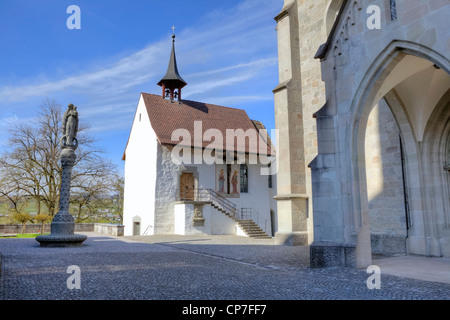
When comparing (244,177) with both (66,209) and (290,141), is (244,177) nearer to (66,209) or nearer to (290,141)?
(290,141)

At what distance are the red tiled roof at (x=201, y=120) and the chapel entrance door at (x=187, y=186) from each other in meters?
2.09

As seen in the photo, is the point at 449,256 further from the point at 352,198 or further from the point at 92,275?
the point at 92,275

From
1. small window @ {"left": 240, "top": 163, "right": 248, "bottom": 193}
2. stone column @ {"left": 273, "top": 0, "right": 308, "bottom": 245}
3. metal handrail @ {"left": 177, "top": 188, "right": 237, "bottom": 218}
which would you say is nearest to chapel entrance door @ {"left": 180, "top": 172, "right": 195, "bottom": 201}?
metal handrail @ {"left": 177, "top": 188, "right": 237, "bottom": 218}

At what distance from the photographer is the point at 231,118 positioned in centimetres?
2753

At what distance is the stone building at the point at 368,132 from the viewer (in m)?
6.44

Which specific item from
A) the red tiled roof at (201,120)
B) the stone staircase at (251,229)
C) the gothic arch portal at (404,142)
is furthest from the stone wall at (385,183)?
the red tiled roof at (201,120)

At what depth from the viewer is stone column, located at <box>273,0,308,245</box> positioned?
12.4 m

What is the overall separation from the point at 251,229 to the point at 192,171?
17.1 ft

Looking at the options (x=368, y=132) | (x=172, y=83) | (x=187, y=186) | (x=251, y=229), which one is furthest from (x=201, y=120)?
(x=368, y=132)

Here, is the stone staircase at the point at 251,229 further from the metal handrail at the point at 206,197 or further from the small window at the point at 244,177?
the small window at the point at 244,177

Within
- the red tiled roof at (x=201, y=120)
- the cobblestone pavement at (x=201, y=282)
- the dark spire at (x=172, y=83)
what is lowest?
the cobblestone pavement at (x=201, y=282)

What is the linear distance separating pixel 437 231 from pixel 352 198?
3.38m

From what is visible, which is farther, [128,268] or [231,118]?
[231,118]
